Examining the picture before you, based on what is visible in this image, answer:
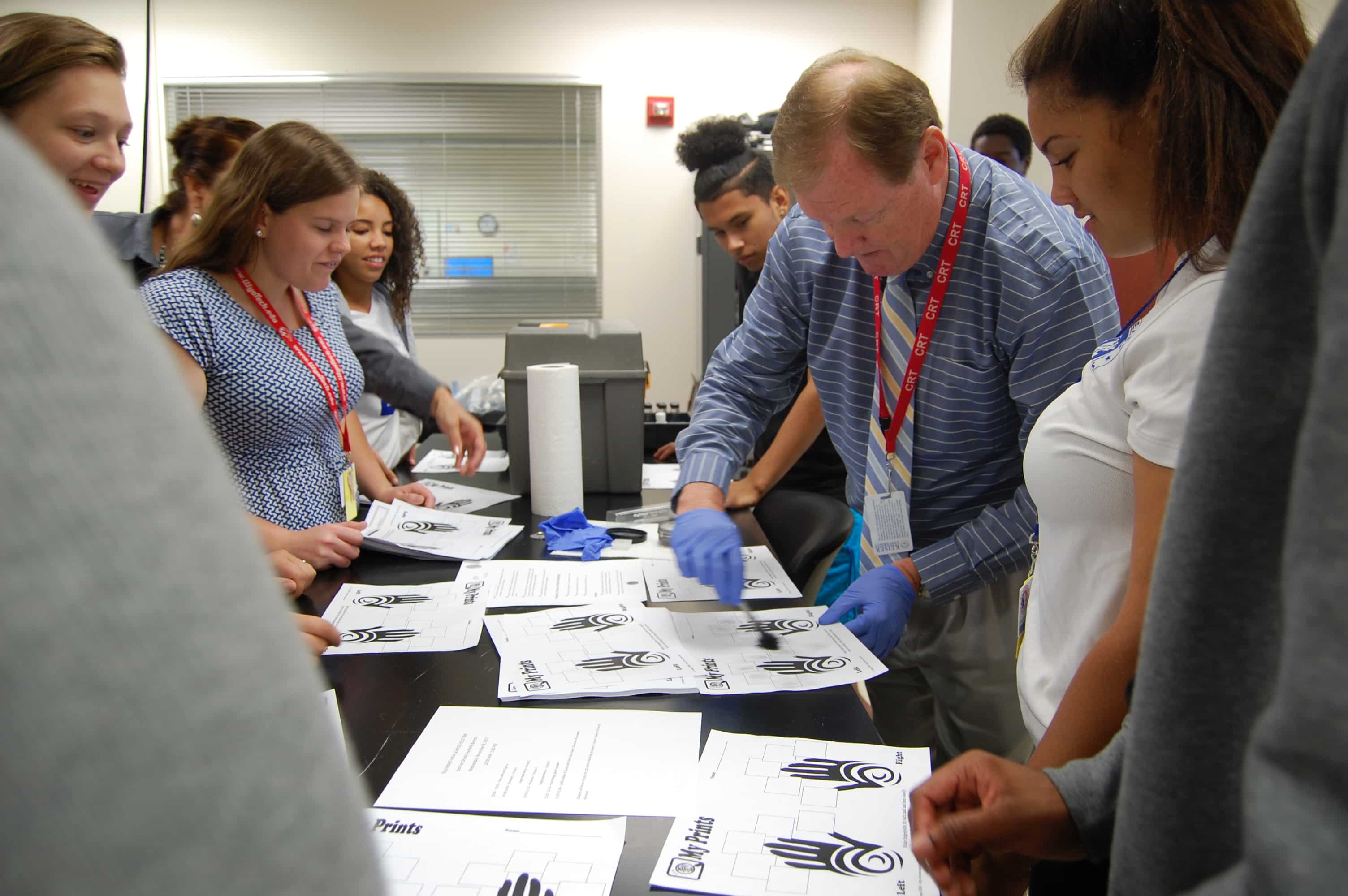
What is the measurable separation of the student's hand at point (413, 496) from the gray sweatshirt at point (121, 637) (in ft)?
5.56

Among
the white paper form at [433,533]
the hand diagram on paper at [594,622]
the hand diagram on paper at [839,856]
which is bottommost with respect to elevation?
the hand diagram on paper at [839,856]

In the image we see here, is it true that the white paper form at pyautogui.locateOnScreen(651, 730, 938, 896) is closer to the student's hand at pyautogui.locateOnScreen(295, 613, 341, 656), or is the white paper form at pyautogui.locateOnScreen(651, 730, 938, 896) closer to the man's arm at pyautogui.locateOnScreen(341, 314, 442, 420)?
the student's hand at pyautogui.locateOnScreen(295, 613, 341, 656)

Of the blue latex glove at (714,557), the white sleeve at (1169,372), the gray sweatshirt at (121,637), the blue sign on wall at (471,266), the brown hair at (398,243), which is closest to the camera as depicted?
the gray sweatshirt at (121,637)

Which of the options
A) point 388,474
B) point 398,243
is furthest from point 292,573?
point 398,243

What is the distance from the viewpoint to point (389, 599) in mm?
1342

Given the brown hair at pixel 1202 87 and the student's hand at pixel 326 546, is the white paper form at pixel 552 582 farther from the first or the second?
the brown hair at pixel 1202 87

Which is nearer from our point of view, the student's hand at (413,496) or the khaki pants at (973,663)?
the khaki pants at (973,663)

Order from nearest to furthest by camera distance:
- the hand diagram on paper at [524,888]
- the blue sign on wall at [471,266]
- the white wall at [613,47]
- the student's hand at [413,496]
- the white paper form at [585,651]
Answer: the hand diagram on paper at [524,888] < the white paper form at [585,651] < the student's hand at [413,496] < the white wall at [613,47] < the blue sign on wall at [471,266]

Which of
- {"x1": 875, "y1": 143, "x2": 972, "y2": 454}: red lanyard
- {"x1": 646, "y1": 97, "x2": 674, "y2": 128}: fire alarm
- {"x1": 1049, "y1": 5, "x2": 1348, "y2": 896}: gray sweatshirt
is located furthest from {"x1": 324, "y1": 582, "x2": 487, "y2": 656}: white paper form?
{"x1": 646, "y1": 97, "x2": 674, "y2": 128}: fire alarm

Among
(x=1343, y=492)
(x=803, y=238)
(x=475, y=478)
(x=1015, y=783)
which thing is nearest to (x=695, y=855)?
(x=1015, y=783)

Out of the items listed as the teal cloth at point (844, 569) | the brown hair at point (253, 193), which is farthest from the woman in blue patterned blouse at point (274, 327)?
the teal cloth at point (844, 569)

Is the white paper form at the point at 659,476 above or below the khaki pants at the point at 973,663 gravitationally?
above

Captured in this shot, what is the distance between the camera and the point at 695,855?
726 millimetres

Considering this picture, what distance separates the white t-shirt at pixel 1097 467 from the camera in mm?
794
